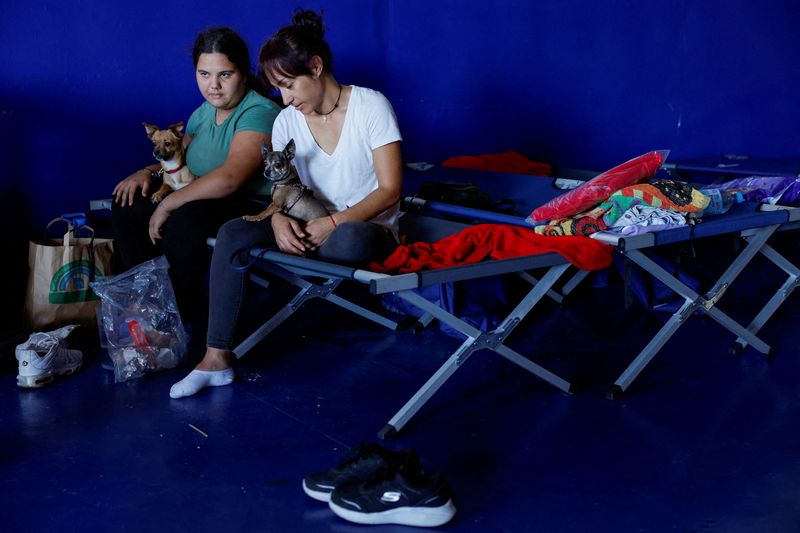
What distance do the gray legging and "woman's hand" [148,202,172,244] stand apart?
0.46 meters

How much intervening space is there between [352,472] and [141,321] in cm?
118

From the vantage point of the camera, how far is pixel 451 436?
2.29m

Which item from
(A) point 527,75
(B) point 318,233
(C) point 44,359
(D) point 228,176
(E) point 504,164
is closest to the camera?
(B) point 318,233

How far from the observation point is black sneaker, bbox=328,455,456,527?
71.9 inches

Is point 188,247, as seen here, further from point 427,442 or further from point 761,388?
point 761,388

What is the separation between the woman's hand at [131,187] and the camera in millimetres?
3227

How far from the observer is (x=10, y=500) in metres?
2.00

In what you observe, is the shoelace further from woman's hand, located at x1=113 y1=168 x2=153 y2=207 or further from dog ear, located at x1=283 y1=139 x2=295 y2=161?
dog ear, located at x1=283 y1=139 x2=295 y2=161

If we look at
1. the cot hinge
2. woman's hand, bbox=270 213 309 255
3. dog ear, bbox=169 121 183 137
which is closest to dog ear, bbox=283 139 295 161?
woman's hand, bbox=270 213 309 255

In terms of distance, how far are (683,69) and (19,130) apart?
304 cm

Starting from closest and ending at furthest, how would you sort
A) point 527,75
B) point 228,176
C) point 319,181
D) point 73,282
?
point 319,181
point 228,176
point 73,282
point 527,75

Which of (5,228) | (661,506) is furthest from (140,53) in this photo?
(661,506)

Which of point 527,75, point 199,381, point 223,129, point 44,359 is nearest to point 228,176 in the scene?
point 223,129

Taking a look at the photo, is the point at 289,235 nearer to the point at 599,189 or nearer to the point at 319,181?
the point at 319,181
